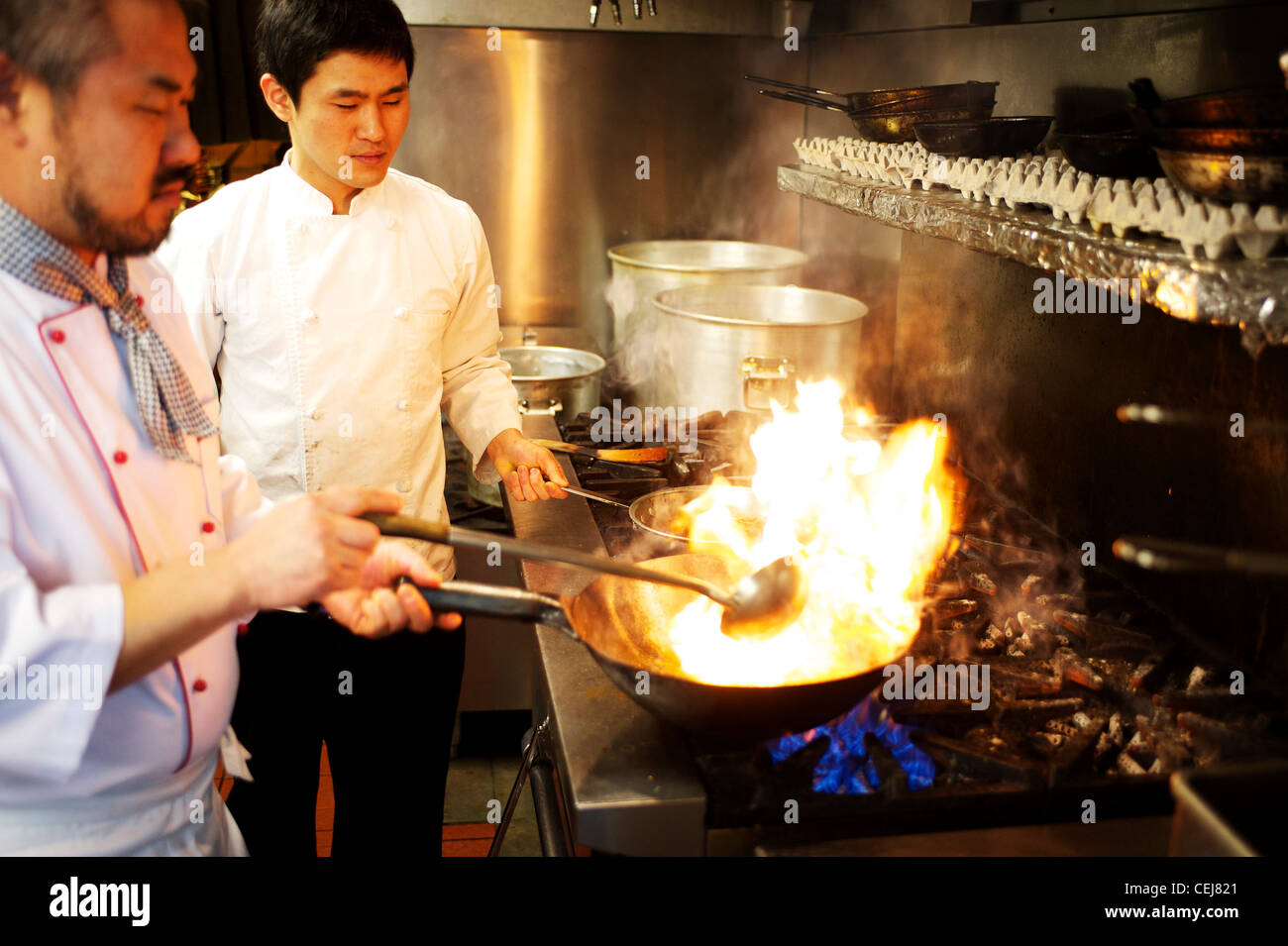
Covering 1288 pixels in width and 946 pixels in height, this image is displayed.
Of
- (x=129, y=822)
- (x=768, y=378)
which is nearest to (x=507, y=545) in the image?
(x=129, y=822)

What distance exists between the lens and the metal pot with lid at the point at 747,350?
2.51 metres

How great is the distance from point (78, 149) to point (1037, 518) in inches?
73.4

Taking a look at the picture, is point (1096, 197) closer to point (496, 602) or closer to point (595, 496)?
point (496, 602)

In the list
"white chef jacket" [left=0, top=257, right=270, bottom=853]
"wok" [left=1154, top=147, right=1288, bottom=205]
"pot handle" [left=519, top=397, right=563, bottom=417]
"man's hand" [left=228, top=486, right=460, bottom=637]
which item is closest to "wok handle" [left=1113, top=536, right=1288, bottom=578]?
"wok" [left=1154, top=147, right=1288, bottom=205]

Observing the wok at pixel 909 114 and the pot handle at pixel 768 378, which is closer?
the wok at pixel 909 114

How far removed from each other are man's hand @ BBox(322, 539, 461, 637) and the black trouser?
78 centimetres

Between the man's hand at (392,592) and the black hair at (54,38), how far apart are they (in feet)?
2.04

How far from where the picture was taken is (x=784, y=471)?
2.02 m

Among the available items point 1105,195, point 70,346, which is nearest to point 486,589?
point 70,346

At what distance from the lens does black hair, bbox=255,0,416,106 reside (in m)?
1.83

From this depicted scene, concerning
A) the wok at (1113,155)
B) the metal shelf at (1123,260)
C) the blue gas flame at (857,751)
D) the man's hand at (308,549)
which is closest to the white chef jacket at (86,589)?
the man's hand at (308,549)

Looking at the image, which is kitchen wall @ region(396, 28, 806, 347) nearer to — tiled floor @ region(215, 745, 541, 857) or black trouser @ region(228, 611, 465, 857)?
tiled floor @ region(215, 745, 541, 857)

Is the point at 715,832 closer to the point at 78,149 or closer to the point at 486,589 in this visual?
the point at 486,589

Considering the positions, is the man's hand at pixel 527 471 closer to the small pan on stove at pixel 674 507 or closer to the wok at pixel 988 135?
the small pan on stove at pixel 674 507
